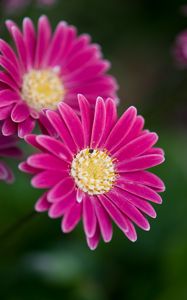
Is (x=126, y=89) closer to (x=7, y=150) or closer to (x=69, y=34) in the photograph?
(x=69, y=34)

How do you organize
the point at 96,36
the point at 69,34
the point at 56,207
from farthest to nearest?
the point at 96,36 < the point at 69,34 < the point at 56,207

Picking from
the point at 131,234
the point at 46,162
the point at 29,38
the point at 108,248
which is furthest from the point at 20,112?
the point at 108,248

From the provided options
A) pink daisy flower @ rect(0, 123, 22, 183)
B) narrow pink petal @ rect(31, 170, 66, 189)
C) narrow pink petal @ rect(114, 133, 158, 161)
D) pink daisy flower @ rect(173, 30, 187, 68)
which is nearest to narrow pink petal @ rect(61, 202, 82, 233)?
narrow pink petal @ rect(31, 170, 66, 189)

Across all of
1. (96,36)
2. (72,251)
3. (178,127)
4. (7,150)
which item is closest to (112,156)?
(7,150)

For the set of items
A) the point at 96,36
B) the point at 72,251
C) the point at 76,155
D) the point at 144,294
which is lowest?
the point at 144,294

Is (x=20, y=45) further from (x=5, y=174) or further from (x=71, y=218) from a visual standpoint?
(x=71, y=218)

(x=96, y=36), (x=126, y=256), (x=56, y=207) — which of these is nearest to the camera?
(x=56, y=207)

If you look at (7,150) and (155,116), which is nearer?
(7,150)

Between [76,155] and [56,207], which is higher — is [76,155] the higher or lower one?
the higher one

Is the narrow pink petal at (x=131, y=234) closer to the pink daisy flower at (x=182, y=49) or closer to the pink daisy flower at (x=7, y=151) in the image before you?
the pink daisy flower at (x=7, y=151)
